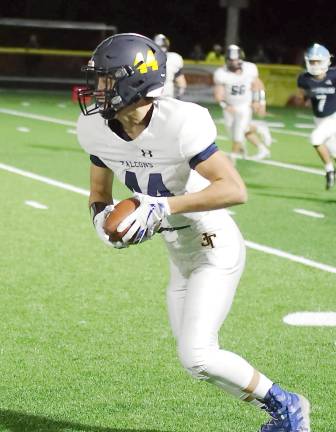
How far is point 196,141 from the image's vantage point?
4492 mm

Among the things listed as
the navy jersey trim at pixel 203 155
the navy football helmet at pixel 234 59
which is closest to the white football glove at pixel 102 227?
the navy jersey trim at pixel 203 155

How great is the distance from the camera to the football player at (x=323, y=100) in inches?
520

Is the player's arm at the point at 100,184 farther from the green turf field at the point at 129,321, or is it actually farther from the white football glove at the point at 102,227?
the green turf field at the point at 129,321

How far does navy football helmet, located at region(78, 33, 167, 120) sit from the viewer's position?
4.52 m

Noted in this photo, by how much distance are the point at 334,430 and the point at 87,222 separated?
5981mm

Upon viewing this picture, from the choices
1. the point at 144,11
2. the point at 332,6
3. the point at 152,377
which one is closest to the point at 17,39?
the point at 144,11

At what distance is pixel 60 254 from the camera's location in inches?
361

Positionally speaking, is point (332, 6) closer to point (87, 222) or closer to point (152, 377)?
point (87, 222)

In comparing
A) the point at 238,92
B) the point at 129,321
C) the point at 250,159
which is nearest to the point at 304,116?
the point at 250,159

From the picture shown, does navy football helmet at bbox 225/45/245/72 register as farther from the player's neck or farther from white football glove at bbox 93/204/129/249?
white football glove at bbox 93/204/129/249

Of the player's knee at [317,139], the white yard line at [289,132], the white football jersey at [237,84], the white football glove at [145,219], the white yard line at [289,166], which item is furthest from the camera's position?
the white yard line at [289,132]

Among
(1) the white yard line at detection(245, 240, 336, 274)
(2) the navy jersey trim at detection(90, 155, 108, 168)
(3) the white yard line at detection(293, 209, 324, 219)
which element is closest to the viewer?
(2) the navy jersey trim at detection(90, 155, 108, 168)

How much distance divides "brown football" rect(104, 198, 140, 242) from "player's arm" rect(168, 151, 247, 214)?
161 millimetres

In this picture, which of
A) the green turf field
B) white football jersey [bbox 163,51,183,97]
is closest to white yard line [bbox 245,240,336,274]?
the green turf field
